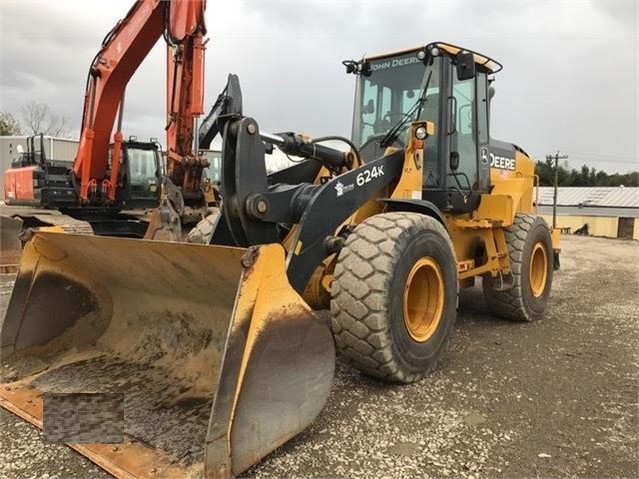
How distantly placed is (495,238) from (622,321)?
5.77 feet

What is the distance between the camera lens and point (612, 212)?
41000 millimetres

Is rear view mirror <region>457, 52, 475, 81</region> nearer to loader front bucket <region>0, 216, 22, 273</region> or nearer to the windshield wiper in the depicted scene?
the windshield wiper

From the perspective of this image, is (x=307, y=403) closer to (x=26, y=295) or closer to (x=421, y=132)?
(x=26, y=295)

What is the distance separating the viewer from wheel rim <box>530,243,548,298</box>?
6.12m

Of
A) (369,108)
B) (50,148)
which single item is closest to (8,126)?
(50,148)

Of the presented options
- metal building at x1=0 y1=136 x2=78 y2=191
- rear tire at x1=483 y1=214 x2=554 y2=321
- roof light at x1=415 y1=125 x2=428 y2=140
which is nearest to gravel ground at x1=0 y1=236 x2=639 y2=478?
rear tire at x1=483 y1=214 x2=554 y2=321

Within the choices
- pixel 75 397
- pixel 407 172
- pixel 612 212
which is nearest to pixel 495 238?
pixel 407 172

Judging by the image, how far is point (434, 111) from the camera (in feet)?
16.0

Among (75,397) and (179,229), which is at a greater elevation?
(179,229)

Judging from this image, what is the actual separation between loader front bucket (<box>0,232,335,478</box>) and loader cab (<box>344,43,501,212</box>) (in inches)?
93.0

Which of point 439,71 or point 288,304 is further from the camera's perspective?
point 439,71

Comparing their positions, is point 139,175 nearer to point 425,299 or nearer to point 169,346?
point 169,346

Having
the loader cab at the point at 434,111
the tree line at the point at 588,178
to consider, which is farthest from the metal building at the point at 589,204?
the loader cab at the point at 434,111

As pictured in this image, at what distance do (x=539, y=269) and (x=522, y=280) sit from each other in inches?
33.8
